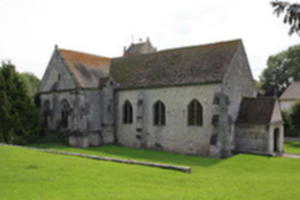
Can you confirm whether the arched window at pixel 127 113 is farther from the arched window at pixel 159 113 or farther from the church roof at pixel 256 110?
the church roof at pixel 256 110

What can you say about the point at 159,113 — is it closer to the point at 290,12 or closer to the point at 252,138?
the point at 252,138

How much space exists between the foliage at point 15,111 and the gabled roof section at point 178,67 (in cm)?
1028

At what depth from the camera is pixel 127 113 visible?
31.0 metres

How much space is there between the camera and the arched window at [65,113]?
104ft

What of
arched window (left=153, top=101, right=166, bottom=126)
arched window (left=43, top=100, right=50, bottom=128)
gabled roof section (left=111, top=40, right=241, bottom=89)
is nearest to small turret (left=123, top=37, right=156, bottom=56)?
gabled roof section (left=111, top=40, right=241, bottom=89)

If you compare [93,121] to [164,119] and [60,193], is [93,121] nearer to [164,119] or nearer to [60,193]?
[164,119]

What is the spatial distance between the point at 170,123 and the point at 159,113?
1771 mm

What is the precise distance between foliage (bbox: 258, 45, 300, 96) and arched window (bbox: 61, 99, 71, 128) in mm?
47721

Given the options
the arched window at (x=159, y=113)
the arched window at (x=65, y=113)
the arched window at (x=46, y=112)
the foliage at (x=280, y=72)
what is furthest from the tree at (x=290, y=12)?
the foliage at (x=280, y=72)

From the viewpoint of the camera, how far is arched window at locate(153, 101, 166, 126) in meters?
28.0

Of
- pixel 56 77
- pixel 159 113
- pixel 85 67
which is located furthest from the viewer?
pixel 56 77

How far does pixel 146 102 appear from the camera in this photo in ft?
95.5

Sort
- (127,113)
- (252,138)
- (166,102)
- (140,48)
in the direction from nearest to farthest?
(252,138) → (166,102) → (127,113) → (140,48)

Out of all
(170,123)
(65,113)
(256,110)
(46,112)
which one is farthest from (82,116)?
(256,110)
